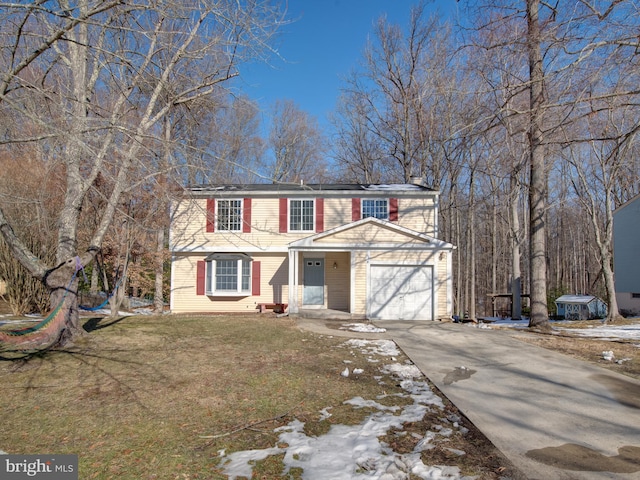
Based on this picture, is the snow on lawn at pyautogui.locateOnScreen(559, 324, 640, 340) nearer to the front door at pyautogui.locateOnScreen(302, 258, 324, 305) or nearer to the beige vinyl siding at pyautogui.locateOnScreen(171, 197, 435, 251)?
the beige vinyl siding at pyautogui.locateOnScreen(171, 197, 435, 251)

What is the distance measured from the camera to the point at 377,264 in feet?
44.1

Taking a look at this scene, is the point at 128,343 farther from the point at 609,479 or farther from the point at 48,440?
the point at 609,479

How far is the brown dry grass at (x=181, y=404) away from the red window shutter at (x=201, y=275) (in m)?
6.78

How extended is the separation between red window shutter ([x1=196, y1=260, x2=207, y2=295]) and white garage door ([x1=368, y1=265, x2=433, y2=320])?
6.50 m

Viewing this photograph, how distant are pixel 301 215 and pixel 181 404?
11.0 m

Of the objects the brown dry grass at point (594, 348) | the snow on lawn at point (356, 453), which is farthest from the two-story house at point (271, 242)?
the snow on lawn at point (356, 453)

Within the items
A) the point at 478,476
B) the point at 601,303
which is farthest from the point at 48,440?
the point at 601,303

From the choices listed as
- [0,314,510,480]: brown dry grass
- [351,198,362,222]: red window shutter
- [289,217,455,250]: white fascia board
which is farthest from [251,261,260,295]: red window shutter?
[0,314,510,480]: brown dry grass

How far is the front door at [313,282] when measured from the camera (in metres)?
14.8

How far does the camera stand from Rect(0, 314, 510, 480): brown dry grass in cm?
349

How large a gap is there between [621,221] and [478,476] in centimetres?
→ 2309

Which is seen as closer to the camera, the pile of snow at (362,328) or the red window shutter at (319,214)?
the pile of snow at (362,328)

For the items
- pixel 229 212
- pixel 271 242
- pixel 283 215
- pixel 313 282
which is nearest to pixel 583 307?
pixel 313 282

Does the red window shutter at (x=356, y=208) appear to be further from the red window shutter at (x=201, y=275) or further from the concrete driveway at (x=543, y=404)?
the concrete driveway at (x=543, y=404)
